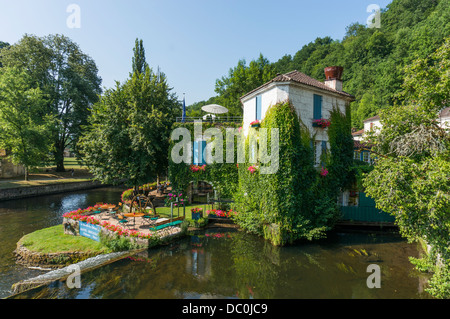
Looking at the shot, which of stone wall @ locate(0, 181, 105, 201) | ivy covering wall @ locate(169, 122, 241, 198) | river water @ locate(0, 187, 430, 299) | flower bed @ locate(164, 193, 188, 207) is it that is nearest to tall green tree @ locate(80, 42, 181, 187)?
ivy covering wall @ locate(169, 122, 241, 198)

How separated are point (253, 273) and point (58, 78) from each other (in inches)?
1803

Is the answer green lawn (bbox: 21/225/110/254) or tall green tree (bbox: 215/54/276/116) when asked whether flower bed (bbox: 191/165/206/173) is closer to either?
green lawn (bbox: 21/225/110/254)

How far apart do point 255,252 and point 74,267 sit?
934 cm

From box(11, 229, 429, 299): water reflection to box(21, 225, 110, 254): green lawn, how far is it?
308 centimetres

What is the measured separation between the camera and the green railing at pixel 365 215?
1719cm

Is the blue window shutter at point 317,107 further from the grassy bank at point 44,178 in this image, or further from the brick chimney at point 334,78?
the grassy bank at point 44,178

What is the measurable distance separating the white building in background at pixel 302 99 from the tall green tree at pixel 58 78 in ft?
99.8

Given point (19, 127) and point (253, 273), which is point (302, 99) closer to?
point (253, 273)

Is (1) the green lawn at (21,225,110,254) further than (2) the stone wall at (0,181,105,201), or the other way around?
(2) the stone wall at (0,181,105,201)

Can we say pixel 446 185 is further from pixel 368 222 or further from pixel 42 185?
pixel 42 185

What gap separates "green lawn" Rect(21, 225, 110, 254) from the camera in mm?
13195

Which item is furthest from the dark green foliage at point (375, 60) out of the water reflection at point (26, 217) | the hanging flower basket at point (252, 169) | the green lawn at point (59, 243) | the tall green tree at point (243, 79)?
the green lawn at point (59, 243)

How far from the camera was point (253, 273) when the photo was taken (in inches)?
431
